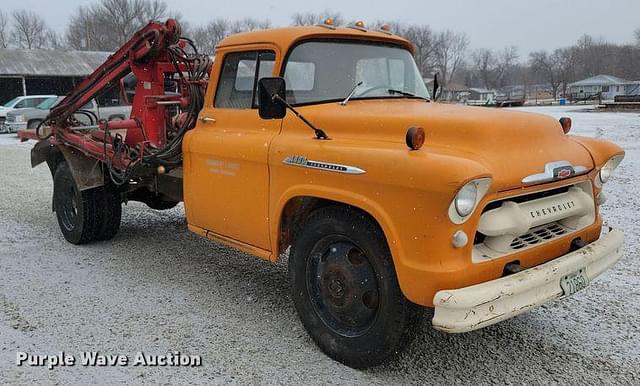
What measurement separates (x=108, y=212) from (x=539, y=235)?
15.9 ft

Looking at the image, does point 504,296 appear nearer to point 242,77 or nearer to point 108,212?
point 242,77

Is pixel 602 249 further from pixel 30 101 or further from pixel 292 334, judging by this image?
pixel 30 101

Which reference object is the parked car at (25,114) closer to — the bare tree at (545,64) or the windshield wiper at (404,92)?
the windshield wiper at (404,92)

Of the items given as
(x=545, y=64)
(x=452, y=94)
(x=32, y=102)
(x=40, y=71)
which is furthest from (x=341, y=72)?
(x=545, y=64)

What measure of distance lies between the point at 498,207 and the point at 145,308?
2.94 meters

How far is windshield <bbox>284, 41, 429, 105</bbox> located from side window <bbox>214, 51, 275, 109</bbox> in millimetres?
248

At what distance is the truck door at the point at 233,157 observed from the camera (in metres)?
4.19

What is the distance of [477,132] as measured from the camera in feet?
10.9

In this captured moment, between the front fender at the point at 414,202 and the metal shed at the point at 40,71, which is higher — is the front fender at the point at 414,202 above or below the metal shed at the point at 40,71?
below

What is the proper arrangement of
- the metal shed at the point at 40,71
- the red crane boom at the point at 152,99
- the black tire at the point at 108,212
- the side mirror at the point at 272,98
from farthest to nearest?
1. the metal shed at the point at 40,71
2. the black tire at the point at 108,212
3. the red crane boom at the point at 152,99
4. the side mirror at the point at 272,98

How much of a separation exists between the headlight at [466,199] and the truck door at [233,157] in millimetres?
1564

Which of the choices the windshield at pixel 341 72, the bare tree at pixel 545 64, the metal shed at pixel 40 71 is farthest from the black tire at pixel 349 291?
the bare tree at pixel 545 64

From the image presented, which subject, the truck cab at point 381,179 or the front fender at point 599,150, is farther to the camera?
the front fender at point 599,150

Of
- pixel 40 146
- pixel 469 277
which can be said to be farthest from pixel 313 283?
pixel 40 146
